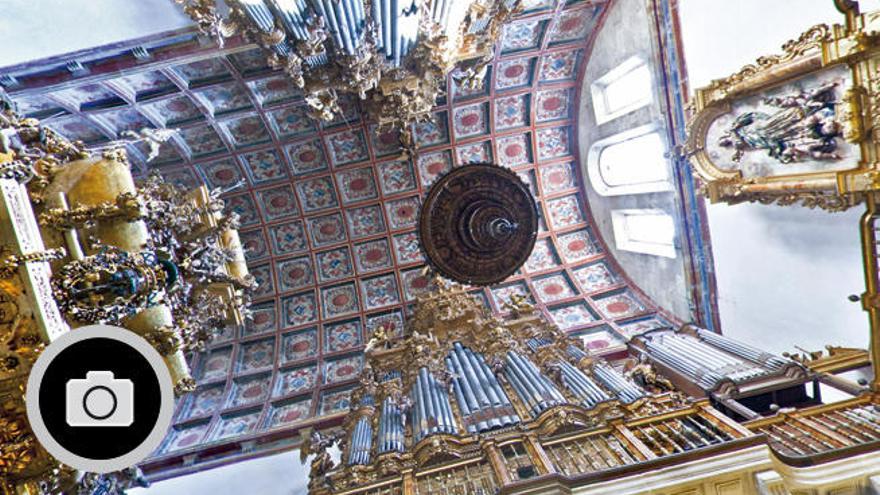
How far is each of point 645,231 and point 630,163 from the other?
8.37ft

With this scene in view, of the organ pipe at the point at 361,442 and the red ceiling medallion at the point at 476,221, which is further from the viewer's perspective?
the red ceiling medallion at the point at 476,221

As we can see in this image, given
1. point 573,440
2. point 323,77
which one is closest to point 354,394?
point 573,440

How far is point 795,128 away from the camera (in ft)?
28.3

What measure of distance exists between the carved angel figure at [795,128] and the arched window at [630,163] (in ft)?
14.7

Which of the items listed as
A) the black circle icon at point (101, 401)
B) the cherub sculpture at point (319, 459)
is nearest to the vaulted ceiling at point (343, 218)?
the cherub sculpture at point (319, 459)

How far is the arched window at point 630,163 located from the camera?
15.3 m

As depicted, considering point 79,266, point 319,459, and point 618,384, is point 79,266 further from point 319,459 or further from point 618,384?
point 618,384

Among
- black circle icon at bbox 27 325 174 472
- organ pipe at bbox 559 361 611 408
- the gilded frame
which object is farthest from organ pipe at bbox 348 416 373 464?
the gilded frame

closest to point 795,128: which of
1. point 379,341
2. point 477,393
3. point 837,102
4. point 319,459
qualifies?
point 837,102

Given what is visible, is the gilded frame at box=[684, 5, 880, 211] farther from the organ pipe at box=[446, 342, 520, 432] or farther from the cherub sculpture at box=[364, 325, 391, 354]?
the cherub sculpture at box=[364, 325, 391, 354]

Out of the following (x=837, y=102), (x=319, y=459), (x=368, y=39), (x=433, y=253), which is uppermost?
(x=368, y=39)

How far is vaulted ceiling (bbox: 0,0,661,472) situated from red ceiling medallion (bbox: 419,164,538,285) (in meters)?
4.06

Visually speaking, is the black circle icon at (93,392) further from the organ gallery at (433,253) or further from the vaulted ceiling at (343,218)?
the vaulted ceiling at (343,218)

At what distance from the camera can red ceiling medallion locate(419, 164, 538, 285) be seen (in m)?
13.8
